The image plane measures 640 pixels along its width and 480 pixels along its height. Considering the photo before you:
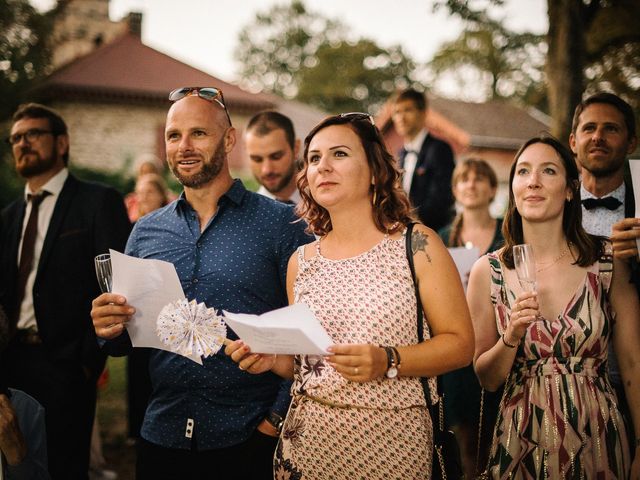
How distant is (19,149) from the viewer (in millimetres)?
4484

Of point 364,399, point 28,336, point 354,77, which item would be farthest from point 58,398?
point 354,77

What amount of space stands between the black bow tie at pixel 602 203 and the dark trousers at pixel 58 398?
11.7 feet

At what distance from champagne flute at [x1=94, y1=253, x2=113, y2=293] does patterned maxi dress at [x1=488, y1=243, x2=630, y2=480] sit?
1.89m

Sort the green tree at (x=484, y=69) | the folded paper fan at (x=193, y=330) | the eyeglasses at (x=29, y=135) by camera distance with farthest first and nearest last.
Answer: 1. the green tree at (x=484, y=69)
2. the eyeglasses at (x=29, y=135)
3. the folded paper fan at (x=193, y=330)

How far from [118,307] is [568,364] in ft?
6.81

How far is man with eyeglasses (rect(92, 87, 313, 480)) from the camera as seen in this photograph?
114 inches

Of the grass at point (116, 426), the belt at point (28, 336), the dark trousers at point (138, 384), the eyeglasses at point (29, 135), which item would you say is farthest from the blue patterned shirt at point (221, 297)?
the grass at point (116, 426)

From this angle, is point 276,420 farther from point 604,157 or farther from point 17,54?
point 17,54

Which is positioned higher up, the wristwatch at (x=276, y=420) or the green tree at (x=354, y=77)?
the green tree at (x=354, y=77)

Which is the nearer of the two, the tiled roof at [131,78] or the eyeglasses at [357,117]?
the eyeglasses at [357,117]

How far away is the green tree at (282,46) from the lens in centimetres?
5947

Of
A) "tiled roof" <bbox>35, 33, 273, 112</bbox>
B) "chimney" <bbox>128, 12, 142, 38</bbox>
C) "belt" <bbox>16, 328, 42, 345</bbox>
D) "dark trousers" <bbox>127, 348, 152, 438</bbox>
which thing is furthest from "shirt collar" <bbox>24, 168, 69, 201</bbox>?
"chimney" <bbox>128, 12, 142, 38</bbox>

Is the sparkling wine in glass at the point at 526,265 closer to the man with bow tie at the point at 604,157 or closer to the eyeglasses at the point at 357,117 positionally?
the eyeglasses at the point at 357,117

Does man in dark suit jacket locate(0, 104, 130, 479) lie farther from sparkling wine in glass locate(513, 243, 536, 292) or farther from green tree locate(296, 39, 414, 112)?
green tree locate(296, 39, 414, 112)
